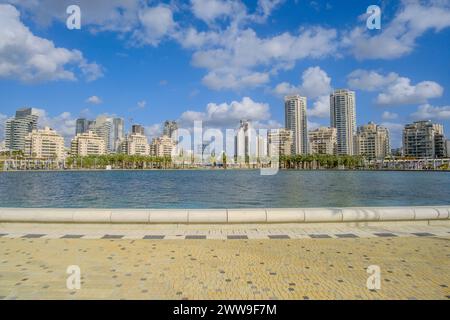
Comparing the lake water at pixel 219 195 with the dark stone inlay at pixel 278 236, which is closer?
the dark stone inlay at pixel 278 236

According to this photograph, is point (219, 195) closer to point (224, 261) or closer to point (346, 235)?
point (346, 235)

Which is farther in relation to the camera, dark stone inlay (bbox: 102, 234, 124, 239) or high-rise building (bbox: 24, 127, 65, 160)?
high-rise building (bbox: 24, 127, 65, 160)

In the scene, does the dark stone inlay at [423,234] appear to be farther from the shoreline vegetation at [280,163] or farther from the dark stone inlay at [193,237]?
the shoreline vegetation at [280,163]

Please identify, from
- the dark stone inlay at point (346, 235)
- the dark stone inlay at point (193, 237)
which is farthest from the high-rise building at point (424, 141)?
the dark stone inlay at point (193, 237)

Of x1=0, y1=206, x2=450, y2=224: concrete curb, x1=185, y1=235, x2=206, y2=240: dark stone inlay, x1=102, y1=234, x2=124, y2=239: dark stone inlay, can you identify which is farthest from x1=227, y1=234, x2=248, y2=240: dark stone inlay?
x1=102, y1=234, x2=124, y2=239: dark stone inlay

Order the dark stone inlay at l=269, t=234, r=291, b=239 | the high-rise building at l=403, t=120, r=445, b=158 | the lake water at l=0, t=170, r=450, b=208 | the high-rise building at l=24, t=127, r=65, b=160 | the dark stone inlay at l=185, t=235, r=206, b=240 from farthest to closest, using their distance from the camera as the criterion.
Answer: the high-rise building at l=403, t=120, r=445, b=158
the high-rise building at l=24, t=127, r=65, b=160
the lake water at l=0, t=170, r=450, b=208
the dark stone inlay at l=269, t=234, r=291, b=239
the dark stone inlay at l=185, t=235, r=206, b=240

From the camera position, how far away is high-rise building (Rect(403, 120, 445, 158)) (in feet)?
604

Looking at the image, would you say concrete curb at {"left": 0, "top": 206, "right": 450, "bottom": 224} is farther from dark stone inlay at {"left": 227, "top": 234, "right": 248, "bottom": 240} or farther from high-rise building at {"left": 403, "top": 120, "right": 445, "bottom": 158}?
high-rise building at {"left": 403, "top": 120, "right": 445, "bottom": 158}

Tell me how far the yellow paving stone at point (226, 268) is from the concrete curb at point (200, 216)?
1.75 meters

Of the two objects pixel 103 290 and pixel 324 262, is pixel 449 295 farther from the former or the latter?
pixel 103 290

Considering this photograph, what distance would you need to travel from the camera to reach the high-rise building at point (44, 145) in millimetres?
182250

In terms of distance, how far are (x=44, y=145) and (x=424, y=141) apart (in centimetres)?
22191

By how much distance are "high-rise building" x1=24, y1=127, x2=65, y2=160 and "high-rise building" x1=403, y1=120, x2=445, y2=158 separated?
693 ft
